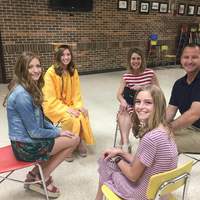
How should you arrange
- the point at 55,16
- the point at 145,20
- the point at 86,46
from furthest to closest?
the point at 145,20 < the point at 86,46 < the point at 55,16

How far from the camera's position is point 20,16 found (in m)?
5.84

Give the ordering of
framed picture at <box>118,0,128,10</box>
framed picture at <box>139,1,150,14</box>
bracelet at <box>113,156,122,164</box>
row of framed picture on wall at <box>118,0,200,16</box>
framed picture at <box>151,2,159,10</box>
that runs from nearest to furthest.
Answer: bracelet at <box>113,156,122,164</box>
framed picture at <box>118,0,128,10</box>
row of framed picture on wall at <box>118,0,200,16</box>
framed picture at <box>139,1,150,14</box>
framed picture at <box>151,2,159,10</box>

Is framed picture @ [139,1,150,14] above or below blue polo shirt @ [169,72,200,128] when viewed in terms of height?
above

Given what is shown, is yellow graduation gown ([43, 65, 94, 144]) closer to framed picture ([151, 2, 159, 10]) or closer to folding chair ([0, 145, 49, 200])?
folding chair ([0, 145, 49, 200])

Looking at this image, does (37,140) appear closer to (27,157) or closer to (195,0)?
(27,157)

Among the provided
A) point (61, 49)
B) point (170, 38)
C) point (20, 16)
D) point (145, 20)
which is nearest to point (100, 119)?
point (61, 49)

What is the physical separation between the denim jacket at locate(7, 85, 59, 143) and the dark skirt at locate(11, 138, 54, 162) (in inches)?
1.4

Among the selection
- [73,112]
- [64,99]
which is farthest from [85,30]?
[73,112]

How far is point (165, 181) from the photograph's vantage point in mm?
1218

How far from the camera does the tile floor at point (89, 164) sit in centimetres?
219

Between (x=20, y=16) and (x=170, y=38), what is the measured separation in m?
5.08

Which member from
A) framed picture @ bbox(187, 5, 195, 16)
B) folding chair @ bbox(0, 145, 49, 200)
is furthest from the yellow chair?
framed picture @ bbox(187, 5, 195, 16)

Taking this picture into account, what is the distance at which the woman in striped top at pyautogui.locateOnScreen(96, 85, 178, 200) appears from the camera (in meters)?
1.33

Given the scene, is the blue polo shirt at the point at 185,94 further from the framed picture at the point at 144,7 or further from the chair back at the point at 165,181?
the framed picture at the point at 144,7
